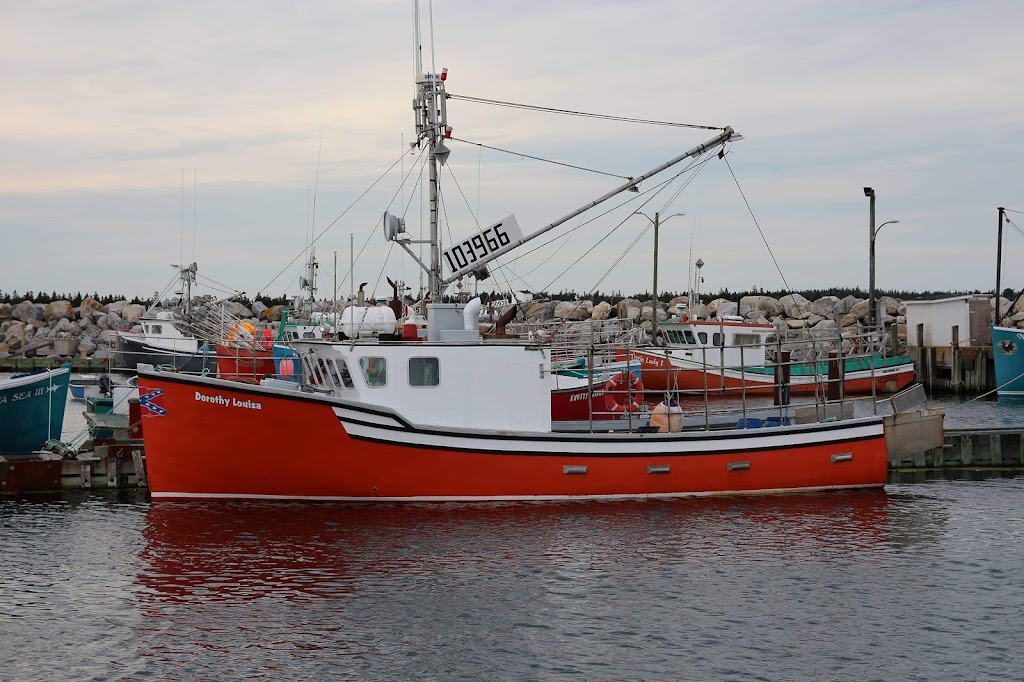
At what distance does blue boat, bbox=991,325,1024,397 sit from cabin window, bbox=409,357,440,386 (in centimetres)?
3215

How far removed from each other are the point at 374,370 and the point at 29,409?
10.6 metres

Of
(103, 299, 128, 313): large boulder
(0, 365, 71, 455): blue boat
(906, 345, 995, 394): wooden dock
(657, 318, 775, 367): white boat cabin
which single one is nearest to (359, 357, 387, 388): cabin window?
(0, 365, 71, 455): blue boat

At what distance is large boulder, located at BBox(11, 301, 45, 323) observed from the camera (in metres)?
73.6

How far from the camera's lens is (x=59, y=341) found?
67.2 m

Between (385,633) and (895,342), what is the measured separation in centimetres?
4264

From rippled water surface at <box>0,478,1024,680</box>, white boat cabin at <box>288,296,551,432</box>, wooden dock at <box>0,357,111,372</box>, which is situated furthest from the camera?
wooden dock at <box>0,357,111,372</box>

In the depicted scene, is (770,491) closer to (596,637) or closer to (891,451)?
(891,451)

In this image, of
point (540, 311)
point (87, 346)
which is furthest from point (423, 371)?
point (87, 346)

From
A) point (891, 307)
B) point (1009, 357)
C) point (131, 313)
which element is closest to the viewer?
point (1009, 357)

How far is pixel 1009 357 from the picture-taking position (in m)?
46.0

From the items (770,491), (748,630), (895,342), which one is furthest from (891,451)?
(895,342)

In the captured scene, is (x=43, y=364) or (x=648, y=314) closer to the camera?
(x=43, y=364)

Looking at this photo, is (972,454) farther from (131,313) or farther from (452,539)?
(131,313)

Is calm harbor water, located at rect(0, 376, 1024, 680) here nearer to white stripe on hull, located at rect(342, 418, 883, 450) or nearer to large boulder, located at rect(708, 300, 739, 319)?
white stripe on hull, located at rect(342, 418, 883, 450)
